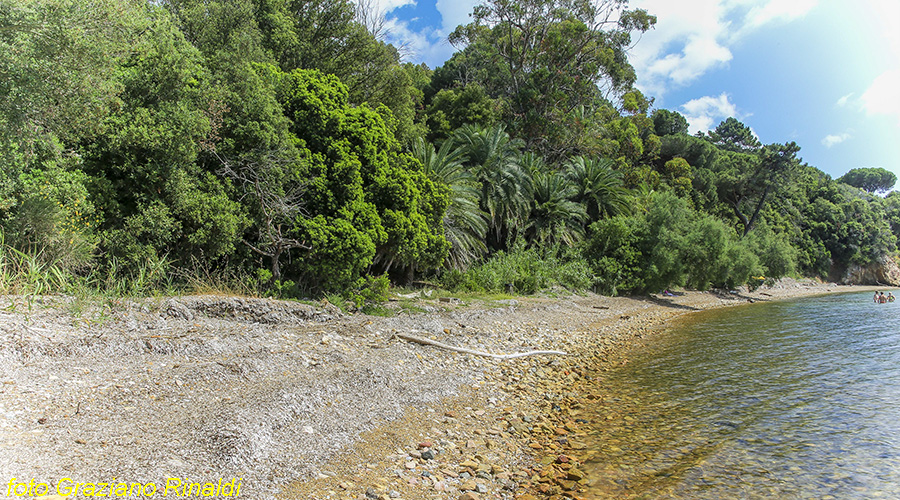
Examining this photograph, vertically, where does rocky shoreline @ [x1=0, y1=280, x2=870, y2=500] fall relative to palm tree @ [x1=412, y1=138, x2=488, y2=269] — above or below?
below

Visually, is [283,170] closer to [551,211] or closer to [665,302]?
[551,211]

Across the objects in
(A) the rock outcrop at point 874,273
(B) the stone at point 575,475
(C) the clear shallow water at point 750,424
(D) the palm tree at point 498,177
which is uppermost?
(D) the palm tree at point 498,177

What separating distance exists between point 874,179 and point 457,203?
389 feet

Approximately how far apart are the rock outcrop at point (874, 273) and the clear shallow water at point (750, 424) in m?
68.3

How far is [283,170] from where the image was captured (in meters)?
12.9

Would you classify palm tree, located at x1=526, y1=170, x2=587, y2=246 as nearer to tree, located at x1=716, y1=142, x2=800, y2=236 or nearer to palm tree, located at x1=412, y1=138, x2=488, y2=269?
palm tree, located at x1=412, y1=138, x2=488, y2=269

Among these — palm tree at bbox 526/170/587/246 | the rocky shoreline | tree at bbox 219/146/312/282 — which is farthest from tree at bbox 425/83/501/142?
the rocky shoreline

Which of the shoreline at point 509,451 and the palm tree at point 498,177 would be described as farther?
the palm tree at point 498,177

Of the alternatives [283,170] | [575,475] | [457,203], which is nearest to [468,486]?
[575,475]

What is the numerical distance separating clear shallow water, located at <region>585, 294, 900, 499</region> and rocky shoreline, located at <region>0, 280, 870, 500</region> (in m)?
0.65

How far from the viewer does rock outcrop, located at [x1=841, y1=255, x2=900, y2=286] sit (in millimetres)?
66062

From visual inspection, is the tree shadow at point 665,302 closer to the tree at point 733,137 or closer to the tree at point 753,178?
the tree at point 753,178

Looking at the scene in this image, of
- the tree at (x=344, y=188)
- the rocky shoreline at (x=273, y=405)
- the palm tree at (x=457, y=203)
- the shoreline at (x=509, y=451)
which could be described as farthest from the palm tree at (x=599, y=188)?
the rocky shoreline at (x=273, y=405)

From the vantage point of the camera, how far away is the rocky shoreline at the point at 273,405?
4.53 m
